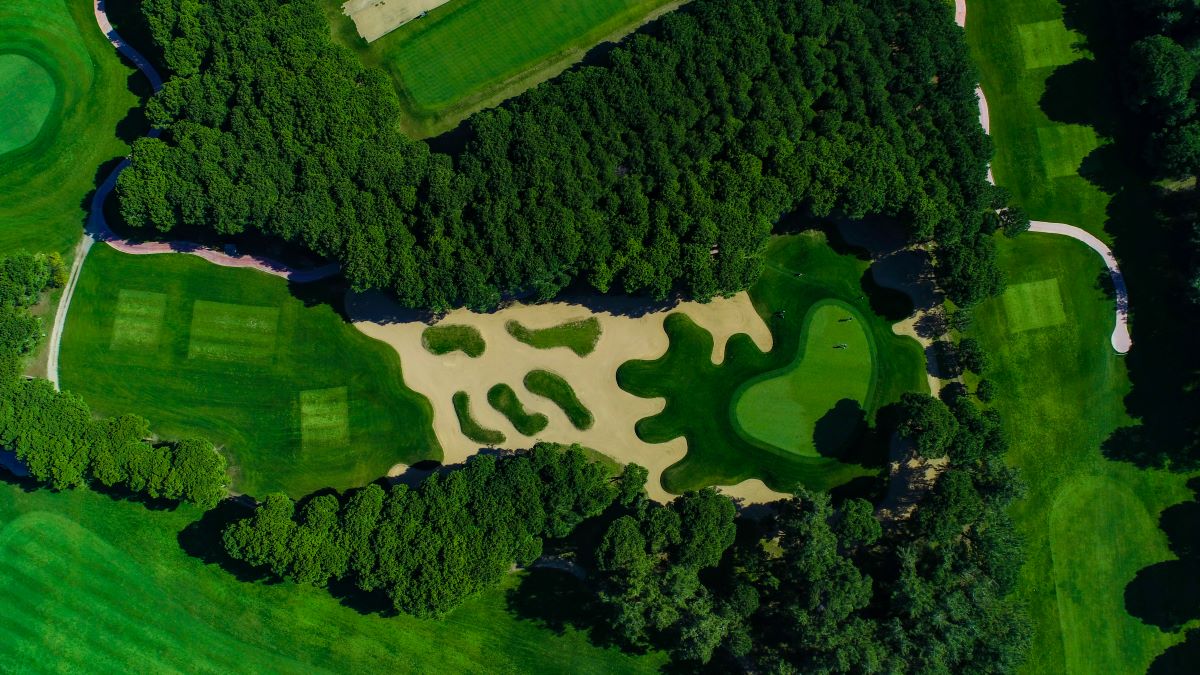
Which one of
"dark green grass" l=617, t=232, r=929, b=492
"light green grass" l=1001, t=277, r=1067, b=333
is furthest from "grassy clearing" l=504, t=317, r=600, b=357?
"light green grass" l=1001, t=277, r=1067, b=333

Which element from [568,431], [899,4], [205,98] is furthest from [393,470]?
[899,4]

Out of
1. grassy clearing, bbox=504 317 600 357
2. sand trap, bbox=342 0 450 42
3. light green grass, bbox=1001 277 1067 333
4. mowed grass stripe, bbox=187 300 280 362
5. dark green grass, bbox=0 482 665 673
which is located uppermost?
sand trap, bbox=342 0 450 42

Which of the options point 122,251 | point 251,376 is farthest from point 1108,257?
point 122,251

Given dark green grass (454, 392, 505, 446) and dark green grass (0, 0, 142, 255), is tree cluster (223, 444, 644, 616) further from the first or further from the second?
dark green grass (0, 0, 142, 255)

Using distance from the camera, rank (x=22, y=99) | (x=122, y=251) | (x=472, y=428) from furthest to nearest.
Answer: (x=22, y=99) < (x=122, y=251) < (x=472, y=428)

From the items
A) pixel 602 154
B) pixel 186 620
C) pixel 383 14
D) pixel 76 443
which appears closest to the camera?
pixel 602 154

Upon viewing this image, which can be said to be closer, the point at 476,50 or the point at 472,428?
the point at 472,428

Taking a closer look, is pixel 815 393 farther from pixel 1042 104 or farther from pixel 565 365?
pixel 1042 104

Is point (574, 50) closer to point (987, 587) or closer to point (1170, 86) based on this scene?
point (1170, 86)
